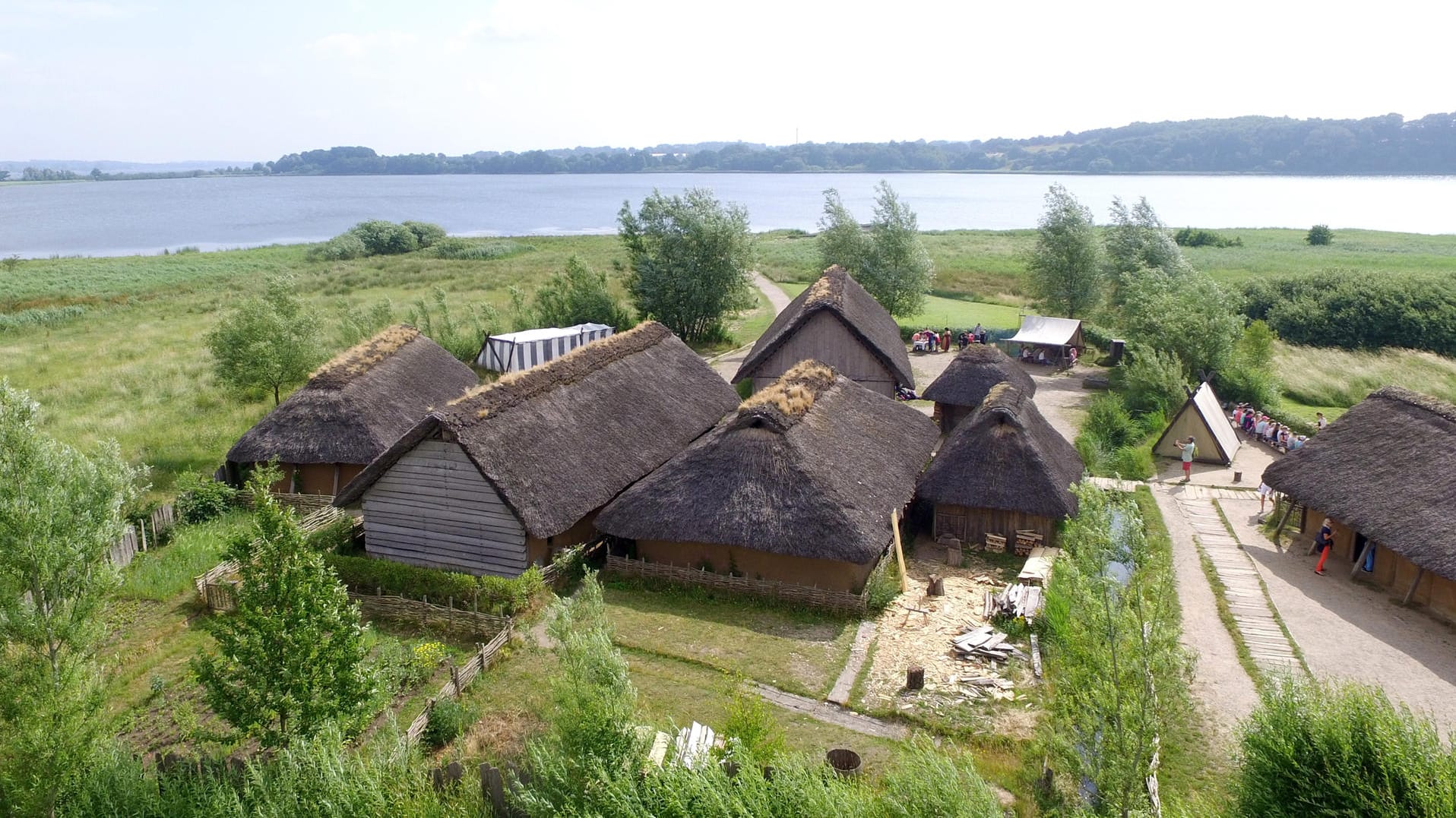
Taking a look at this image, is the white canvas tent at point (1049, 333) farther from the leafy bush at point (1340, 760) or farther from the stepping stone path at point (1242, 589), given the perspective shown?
the leafy bush at point (1340, 760)

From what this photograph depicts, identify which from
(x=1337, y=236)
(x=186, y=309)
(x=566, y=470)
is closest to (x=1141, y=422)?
(x=566, y=470)

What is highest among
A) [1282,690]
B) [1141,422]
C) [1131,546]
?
[1131,546]

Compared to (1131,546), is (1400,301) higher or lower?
lower

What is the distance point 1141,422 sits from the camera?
109 feet

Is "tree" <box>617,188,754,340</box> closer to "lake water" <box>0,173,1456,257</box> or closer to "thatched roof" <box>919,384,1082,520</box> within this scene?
"thatched roof" <box>919,384,1082,520</box>

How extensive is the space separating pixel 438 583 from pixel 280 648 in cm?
651

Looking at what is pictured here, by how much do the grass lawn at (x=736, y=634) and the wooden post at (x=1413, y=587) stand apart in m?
11.8

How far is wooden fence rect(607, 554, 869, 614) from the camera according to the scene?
18.7m

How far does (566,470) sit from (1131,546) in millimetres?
12973

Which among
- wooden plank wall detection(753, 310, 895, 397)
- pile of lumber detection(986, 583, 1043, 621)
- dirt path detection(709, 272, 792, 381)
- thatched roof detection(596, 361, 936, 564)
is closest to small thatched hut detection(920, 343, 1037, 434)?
wooden plank wall detection(753, 310, 895, 397)

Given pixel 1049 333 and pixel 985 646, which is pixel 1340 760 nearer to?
pixel 985 646

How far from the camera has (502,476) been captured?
19.4m

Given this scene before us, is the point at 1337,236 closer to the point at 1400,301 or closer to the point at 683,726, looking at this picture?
the point at 1400,301

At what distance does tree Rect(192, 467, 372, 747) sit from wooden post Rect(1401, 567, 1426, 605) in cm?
2035
